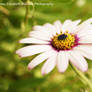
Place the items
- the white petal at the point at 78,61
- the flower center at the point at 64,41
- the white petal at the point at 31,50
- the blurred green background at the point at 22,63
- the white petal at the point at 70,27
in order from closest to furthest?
the white petal at the point at 78,61, the white petal at the point at 31,50, the flower center at the point at 64,41, the white petal at the point at 70,27, the blurred green background at the point at 22,63

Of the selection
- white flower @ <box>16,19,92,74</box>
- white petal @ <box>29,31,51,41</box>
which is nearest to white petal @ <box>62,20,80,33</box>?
white flower @ <box>16,19,92,74</box>

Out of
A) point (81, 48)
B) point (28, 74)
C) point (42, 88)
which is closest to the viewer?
point (81, 48)

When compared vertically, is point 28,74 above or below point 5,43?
below

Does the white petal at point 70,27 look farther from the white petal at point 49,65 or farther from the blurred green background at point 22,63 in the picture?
the white petal at point 49,65

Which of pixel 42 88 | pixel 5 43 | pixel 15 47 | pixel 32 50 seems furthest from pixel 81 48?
pixel 5 43

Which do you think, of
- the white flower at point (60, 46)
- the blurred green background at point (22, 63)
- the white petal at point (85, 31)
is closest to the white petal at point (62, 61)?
the white flower at point (60, 46)

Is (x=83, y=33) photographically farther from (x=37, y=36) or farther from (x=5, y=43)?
(x=5, y=43)

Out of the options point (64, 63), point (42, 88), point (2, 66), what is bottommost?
point (42, 88)

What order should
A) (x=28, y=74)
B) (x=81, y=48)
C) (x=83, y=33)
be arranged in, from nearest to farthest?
(x=81, y=48), (x=83, y=33), (x=28, y=74)
